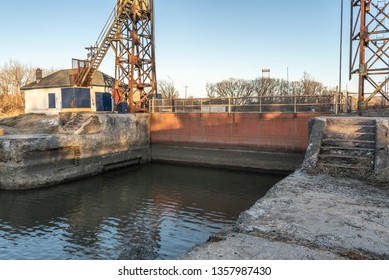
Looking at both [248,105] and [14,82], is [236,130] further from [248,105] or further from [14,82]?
[14,82]

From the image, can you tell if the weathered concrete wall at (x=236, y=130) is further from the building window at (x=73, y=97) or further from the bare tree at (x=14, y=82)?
the bare tree at (x=14, y=82)

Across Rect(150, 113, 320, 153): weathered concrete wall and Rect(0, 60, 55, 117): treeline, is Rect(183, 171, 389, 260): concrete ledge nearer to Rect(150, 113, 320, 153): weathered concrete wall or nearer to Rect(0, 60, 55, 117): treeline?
Rect(150, 113, 320, 153): weathered concrete wall

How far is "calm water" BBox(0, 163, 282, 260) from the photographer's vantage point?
8570 mm

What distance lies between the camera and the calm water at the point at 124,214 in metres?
8.57

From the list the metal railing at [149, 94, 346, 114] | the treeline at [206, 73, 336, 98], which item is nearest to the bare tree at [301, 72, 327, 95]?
the treeline at [206, 73, 336, 98]

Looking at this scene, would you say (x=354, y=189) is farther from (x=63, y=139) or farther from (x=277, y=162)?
(x=63, y=139)

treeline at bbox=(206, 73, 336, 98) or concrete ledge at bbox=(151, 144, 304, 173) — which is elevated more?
treeline at bbox=(206, 73, 336, 98)

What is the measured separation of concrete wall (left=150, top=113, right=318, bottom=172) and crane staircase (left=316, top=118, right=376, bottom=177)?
20.4 ft

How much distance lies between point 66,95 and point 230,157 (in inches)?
553

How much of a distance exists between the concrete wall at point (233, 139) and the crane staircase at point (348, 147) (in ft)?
20.4

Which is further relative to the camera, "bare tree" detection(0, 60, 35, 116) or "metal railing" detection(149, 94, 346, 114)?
"bare tree" detection(0, 60, 35, 116)

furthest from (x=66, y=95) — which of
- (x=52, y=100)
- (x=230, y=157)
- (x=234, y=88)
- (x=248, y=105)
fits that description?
(x=234, y=88)

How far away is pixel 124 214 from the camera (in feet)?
37.1

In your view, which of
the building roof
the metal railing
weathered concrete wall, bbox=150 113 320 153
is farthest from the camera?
the building roof
